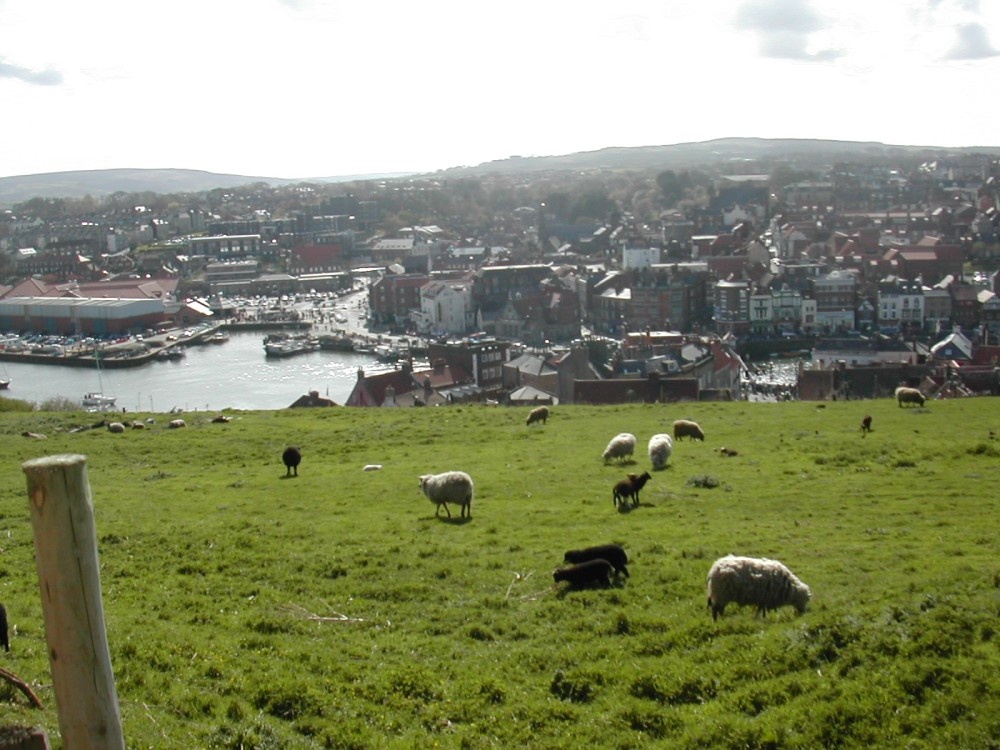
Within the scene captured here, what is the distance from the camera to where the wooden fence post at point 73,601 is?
10.8ft

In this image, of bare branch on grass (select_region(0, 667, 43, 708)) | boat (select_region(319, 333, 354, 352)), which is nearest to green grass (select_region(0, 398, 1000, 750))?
bare branch on grass (select_region(0, 667, 43, 708))

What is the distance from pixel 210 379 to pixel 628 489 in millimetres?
62481

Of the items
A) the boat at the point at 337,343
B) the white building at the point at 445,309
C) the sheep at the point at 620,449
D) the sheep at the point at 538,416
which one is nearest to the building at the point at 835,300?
the white building at the point at 445,309

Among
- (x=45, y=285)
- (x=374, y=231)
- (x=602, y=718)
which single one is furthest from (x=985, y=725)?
(x=374, y=231)

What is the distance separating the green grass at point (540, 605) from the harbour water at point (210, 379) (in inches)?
1687

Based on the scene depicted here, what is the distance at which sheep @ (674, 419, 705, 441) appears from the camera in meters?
20.9

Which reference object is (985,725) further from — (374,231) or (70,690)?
(374,231)

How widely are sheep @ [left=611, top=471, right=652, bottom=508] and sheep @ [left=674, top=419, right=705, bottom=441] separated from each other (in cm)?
689

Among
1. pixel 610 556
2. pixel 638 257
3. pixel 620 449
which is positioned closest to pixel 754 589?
pixel 610 556

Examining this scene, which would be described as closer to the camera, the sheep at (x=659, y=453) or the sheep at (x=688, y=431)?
the sheep at (x=659, y=453)

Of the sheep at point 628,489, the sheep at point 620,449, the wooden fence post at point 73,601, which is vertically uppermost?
the wooden fence post at point 73,601

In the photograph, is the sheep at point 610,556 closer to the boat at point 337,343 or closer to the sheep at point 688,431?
the sheep at point 688,431

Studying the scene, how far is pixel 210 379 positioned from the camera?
235 feet

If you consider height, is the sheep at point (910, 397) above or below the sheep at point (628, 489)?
below
